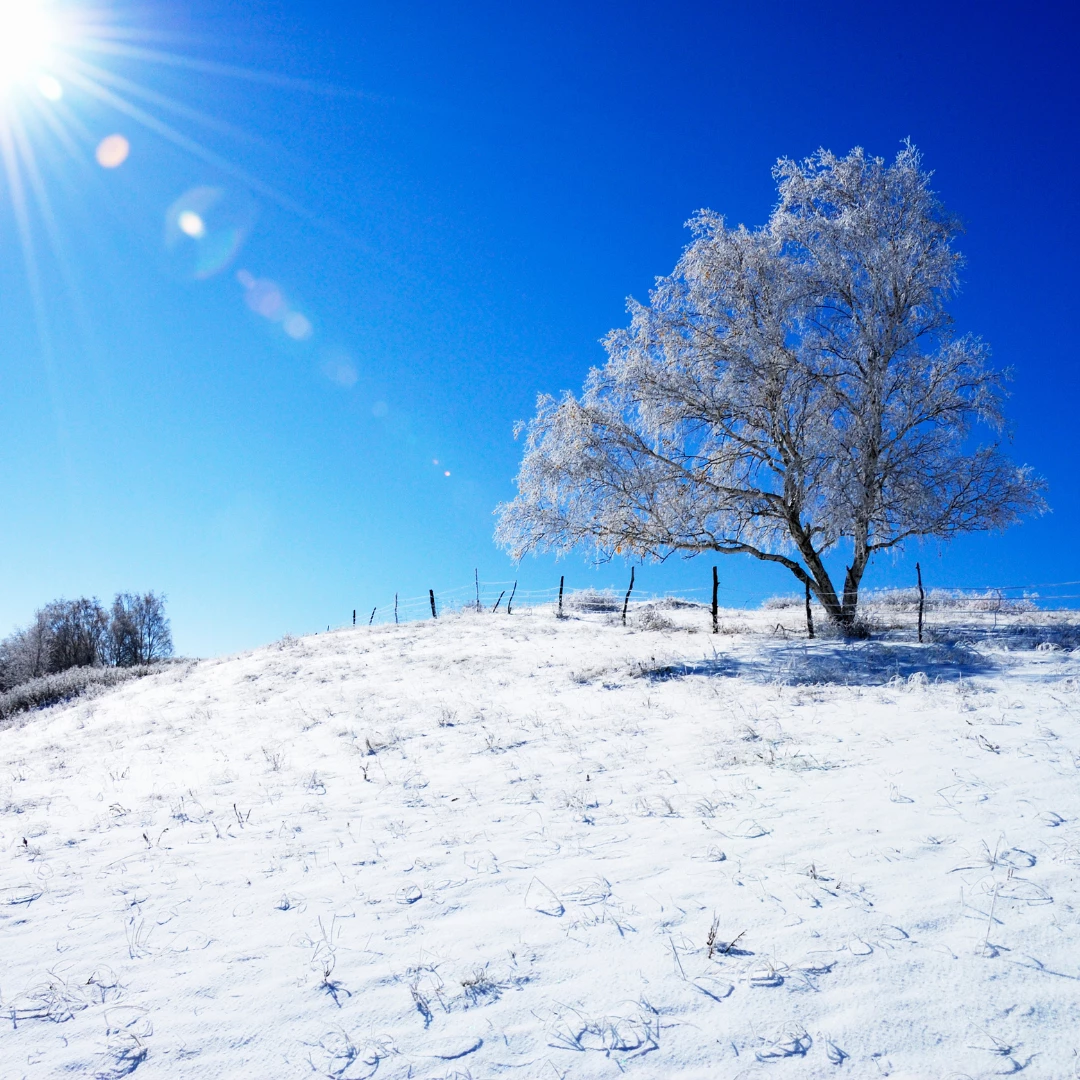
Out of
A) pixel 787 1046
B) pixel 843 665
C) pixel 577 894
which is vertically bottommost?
pixel 787 1046

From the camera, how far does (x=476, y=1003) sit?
4.11m

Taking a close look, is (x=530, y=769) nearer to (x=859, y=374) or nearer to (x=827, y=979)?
(x=827, y=979)

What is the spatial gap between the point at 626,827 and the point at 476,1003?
9.09 feet

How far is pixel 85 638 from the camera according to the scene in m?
52.0

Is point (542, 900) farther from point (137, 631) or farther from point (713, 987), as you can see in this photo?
point (137, 631)

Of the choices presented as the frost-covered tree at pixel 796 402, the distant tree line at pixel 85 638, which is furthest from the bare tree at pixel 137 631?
the frost-covered tree at pixel 796 402

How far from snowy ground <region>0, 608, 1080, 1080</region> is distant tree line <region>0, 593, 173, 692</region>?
47.6m

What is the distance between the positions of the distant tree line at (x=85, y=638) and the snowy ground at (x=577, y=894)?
1875 inches

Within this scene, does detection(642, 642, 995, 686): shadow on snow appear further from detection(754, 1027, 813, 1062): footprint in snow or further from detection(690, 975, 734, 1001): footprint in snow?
detection(754, 1027, 813, 1062): footprint in snow

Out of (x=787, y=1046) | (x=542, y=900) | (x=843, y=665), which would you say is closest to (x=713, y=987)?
(x=787, y=1046)

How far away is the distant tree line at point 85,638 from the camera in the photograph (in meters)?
49.2

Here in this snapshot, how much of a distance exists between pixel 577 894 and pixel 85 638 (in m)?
59.5

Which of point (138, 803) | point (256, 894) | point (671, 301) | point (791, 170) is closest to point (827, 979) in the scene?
point (256, 894)

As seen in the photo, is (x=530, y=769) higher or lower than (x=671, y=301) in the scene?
lower
